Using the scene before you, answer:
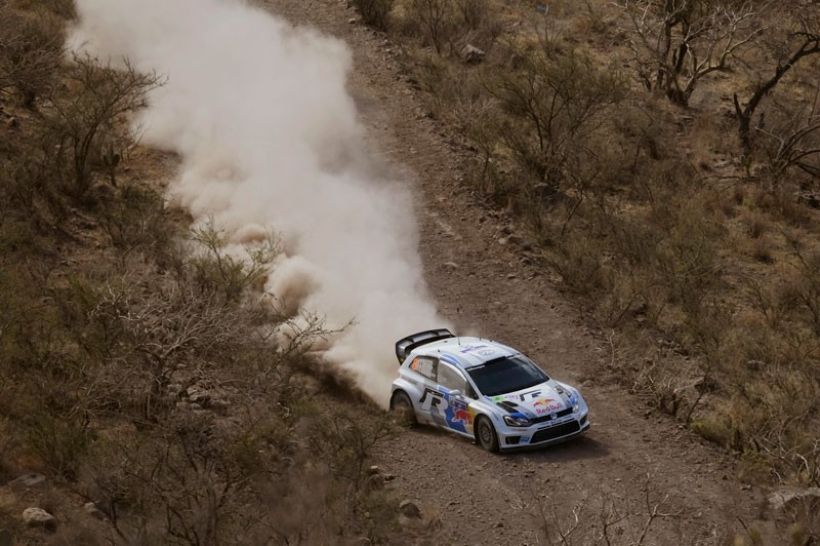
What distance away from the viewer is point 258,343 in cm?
1884

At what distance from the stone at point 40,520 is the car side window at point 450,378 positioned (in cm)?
595

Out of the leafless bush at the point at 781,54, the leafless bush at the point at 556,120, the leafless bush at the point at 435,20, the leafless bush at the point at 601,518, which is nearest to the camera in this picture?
the leafless bush at the point at 601,518

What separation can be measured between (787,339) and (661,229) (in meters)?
4.83

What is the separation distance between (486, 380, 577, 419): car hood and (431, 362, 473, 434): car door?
0.42 meters

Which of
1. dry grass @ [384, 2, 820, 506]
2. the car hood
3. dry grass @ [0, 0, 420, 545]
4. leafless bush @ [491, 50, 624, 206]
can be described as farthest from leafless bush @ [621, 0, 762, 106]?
the car hood

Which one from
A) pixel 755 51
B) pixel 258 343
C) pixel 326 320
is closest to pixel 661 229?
pixel 326 320

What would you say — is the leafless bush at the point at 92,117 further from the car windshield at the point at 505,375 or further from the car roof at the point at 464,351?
the car windshield at the point at 505,375

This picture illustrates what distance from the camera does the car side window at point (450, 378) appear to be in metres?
16.6

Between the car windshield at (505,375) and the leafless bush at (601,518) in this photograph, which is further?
the car windshield at (505,375)

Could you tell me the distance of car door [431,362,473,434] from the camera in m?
16.5

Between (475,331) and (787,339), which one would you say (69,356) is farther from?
(787,339)

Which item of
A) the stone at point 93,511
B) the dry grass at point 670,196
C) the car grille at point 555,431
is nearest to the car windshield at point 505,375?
the car grille at point 555,431

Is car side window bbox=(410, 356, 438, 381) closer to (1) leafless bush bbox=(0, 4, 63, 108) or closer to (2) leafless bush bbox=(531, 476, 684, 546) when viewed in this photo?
(2) leafless bush bbox=(531, 476, 684, 546)

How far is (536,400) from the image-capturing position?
16125mm
